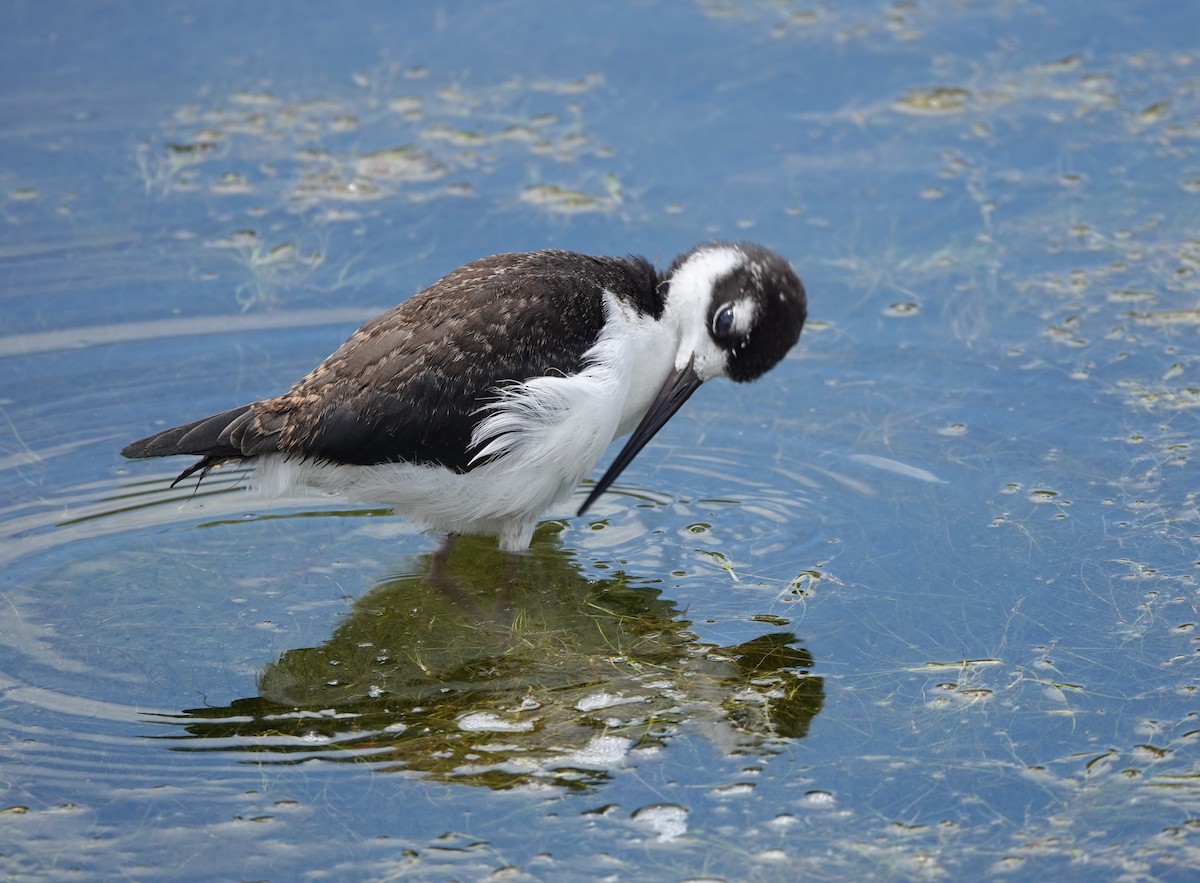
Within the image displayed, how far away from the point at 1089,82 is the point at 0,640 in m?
7.35

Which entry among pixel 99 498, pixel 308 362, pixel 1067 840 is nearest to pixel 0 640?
pixel 99 498

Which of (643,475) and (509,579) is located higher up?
(643,475)

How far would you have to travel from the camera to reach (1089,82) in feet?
32.5

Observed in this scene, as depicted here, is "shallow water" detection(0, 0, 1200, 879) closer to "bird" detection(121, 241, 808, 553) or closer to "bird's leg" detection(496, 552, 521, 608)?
"bird's leg" detection(496, 552, 521, 608)

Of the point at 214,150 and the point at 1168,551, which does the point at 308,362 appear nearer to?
the point at 214,150

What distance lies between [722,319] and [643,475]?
112cm

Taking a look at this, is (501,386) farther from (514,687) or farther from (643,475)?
(643,475)

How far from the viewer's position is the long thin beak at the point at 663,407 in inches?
262

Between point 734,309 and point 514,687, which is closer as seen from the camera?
point 514,687

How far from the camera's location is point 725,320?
257 inches

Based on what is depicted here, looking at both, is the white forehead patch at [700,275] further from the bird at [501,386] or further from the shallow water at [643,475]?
the shallow water at [643,475]

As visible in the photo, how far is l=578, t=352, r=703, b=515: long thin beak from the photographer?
6645 millimetres

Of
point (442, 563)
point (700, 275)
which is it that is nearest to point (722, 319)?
point (700, 275)

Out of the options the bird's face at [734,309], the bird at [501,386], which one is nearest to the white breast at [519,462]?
the bird at [501,386]
